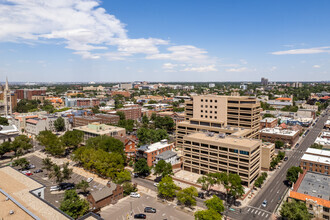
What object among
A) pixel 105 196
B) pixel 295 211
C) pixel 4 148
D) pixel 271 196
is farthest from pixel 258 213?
pixel 4 148

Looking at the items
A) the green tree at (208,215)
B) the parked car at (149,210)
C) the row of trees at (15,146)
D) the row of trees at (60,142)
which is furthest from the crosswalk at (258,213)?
the row of trees at (15,146)

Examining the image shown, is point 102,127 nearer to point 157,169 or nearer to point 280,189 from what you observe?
point 157,169

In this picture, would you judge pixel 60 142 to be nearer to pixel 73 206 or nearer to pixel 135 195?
pixel 135 195

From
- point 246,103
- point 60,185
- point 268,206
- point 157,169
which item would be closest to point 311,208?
point 268,206

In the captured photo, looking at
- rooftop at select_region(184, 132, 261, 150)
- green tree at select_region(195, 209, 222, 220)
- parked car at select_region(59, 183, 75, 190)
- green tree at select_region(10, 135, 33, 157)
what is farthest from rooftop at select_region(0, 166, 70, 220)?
rooftop at select_region(184, 132, 261, 150)

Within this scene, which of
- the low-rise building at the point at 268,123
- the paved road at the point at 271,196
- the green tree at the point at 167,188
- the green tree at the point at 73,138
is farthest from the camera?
the low-rise building at the point at 268,123

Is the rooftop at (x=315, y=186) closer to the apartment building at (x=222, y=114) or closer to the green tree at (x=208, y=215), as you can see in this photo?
the green tree at (x=208, y=215)
